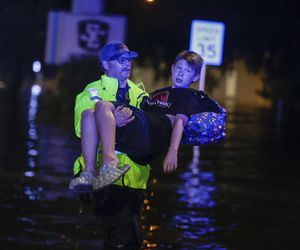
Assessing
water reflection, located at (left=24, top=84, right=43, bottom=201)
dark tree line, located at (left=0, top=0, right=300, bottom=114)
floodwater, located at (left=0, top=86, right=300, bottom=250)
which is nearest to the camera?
floodwater, located at (left=0, top=86, right=300, bottom=250)

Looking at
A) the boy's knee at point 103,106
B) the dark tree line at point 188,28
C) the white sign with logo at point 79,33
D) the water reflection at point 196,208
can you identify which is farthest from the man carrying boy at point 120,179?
the white sign with logo at point 79,33

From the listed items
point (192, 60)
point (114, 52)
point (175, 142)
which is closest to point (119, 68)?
point (114, 52)

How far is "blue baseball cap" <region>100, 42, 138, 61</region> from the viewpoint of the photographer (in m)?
5.89

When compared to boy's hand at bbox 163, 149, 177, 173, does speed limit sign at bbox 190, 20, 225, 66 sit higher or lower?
higher

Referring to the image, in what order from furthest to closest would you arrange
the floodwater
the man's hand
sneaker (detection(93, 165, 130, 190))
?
the floodwater
the man's hand
sneaker (detection(93, 165, 130, 190))

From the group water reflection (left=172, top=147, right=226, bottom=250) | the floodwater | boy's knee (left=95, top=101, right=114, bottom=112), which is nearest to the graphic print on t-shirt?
boy's knee (left=95, top=101, right=114, bottom=112)

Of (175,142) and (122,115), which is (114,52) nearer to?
(122,115)

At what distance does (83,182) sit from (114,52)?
92cm

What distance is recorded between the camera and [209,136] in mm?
5977

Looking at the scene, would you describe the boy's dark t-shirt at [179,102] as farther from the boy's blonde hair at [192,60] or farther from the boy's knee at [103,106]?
the boy's knee at [103,106]

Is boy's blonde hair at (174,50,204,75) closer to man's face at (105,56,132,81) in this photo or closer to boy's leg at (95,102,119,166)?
man's face at (105,56,132,81)

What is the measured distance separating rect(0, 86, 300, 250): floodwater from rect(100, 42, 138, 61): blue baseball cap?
9.82 feet

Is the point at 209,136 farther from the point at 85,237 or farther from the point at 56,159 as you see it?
the point at 56,159

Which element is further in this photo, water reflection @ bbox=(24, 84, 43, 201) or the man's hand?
water reflection @ bbox=(24, 84, 43, 201)
